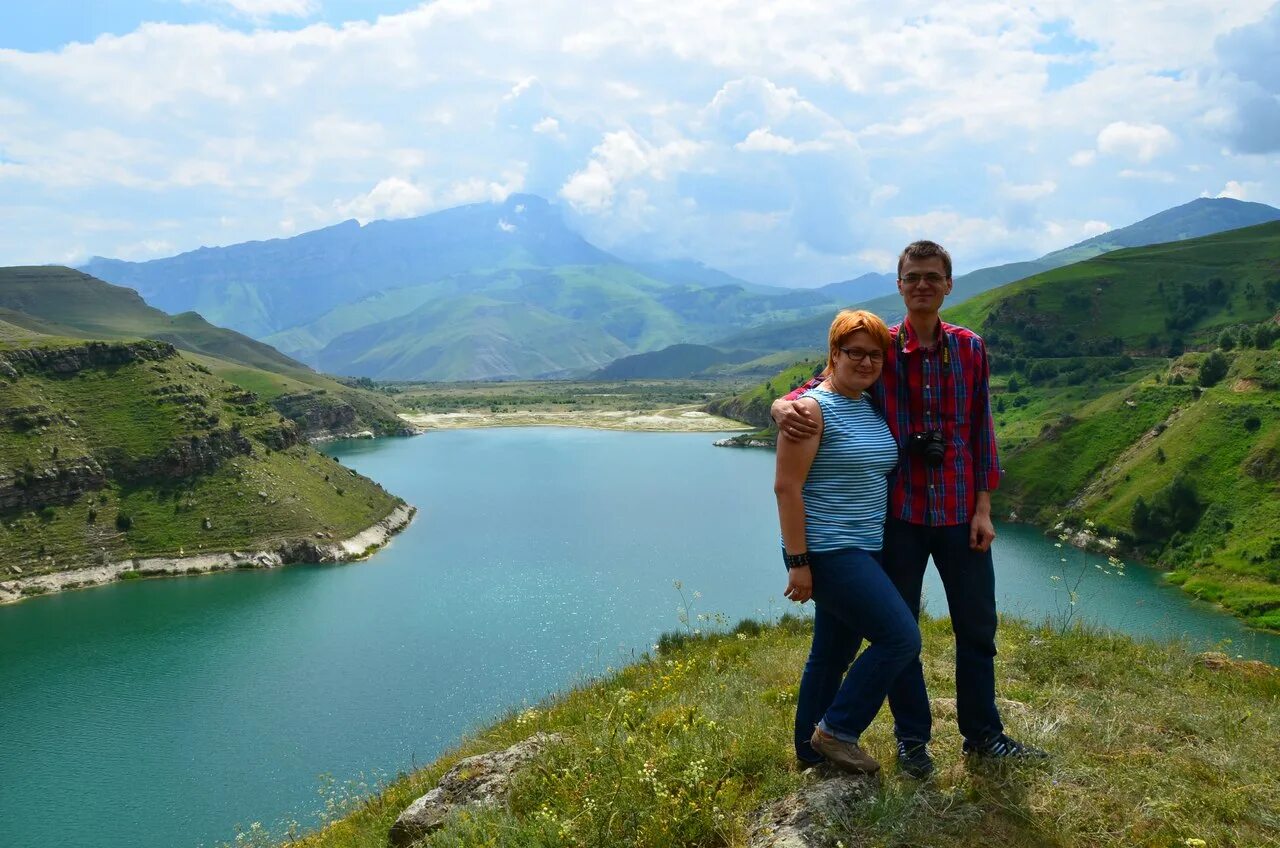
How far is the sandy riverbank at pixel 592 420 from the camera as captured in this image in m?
145

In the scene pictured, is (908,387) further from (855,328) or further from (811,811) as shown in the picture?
(811,811)

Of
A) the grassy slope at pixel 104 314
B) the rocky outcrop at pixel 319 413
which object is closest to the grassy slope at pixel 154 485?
the rocky outcrop at pixel 319 413

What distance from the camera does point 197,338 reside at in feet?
621

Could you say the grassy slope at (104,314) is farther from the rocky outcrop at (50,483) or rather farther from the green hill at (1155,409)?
the green hill at (1155,409)

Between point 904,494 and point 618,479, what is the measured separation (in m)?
80.9

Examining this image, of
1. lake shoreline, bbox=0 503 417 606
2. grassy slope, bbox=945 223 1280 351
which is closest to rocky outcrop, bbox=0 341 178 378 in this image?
lake shoreline, bbox=0 503 417 606

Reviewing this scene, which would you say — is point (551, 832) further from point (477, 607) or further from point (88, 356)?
point (88, 356)

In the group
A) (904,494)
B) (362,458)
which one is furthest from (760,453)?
(904,494)

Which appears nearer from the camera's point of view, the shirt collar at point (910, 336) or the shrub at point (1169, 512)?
the shirt collar at point (910, 336)

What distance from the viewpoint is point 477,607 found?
41.7 m

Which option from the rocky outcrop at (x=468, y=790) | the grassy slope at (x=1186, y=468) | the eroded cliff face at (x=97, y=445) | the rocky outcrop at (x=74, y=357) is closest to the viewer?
the rocky outcrop at (x=468, y=790)

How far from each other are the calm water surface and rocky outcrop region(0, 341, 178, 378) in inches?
949

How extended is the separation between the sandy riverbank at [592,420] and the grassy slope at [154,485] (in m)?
82.6

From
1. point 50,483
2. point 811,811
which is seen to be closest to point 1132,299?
point 811,811
